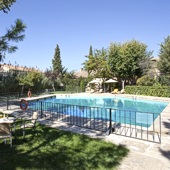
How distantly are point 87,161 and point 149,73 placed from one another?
25.5 m

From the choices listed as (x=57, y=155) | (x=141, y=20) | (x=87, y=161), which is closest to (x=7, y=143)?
(x=57, y=155)

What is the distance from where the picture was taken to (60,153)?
5371 mm

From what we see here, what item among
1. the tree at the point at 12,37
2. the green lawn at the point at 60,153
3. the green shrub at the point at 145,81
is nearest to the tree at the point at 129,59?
the green shrub at the point at 145,81

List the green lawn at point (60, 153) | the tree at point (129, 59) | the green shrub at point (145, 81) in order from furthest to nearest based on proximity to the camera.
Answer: the tree at point (129, 59) → the green shrub at point (145, 81) → the green lawn at point (60, 153)

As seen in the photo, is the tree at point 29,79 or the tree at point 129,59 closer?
the tree at point 29,79

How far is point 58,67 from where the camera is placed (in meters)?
55.3

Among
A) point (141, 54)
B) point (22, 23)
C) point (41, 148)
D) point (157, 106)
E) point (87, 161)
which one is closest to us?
point (87, 161)

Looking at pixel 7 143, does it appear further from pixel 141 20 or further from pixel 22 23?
pixel 141 20

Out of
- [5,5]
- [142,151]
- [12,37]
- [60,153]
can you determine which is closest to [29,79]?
[12,37]

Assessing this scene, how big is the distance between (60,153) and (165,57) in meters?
25.4

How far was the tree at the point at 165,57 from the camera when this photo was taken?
26.0m

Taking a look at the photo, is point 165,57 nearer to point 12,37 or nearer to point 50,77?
point 50,77

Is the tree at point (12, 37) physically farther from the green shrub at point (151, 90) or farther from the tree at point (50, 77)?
the tree at point (50, 77)

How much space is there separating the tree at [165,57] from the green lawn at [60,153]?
23.4 metres
